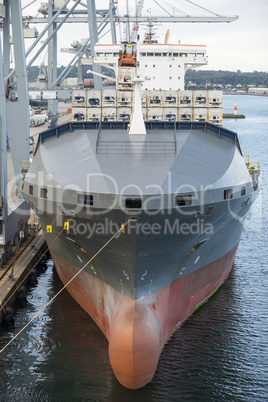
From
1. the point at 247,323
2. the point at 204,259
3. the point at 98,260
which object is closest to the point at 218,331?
the point at 247,323

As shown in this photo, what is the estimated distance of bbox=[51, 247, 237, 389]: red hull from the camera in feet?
49.5

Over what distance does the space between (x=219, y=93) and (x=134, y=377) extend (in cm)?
2134

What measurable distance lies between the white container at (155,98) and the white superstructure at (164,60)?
15.4 ft

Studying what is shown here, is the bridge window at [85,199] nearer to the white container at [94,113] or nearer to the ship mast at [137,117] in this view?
the ship mast at [137,117]

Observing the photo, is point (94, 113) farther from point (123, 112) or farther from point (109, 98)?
point (123, 112)

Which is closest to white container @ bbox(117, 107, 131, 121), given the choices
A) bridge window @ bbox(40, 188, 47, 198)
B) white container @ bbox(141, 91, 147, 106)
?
white container @ bbox(141, 91, 147, 106)

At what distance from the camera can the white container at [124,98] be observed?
31.2 meters

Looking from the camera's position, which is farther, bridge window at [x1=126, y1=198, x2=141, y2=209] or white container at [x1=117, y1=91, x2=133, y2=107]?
white container at [x1=117, y1=91, x2=133, y2=107]

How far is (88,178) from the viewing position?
623 inches

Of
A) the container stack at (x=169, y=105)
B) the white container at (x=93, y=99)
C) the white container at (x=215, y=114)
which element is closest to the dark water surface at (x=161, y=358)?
the white container at (x=215, y=114)

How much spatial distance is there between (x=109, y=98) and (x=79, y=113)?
2.02m

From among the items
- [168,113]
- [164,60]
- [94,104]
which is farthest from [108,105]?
[164,60]

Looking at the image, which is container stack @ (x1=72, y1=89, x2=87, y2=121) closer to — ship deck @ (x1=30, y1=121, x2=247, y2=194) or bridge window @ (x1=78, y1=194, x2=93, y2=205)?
ship deck @ (x1=30, y1=121, x2=247, y2=194)

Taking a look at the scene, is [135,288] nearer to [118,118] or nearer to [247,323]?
[247,323]
